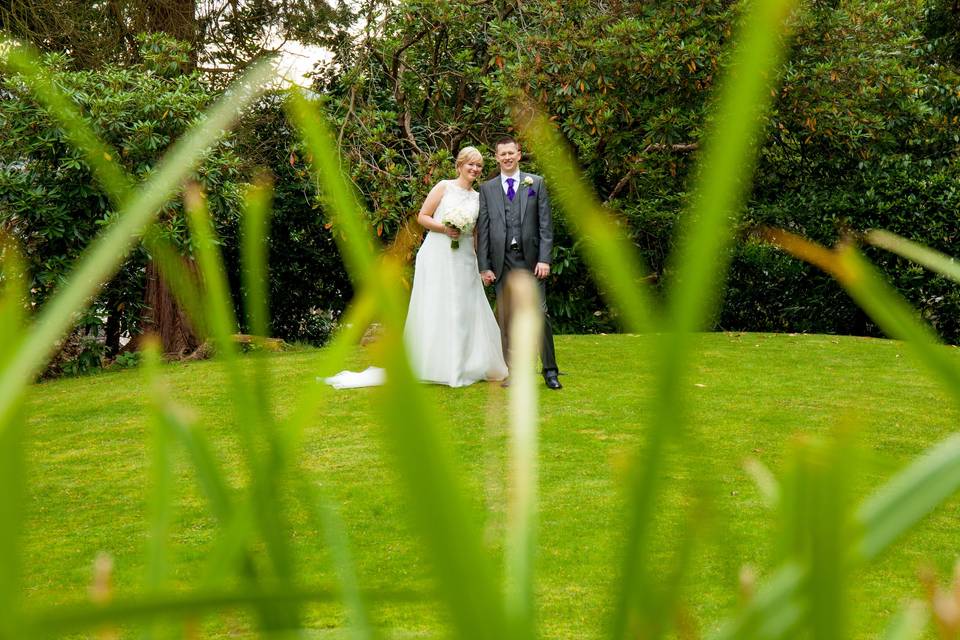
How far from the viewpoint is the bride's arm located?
24.7 feet

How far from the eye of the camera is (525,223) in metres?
7.09

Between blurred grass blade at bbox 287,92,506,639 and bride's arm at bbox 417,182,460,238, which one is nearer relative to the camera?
blurred grass blade at bbox 287,92,506,639

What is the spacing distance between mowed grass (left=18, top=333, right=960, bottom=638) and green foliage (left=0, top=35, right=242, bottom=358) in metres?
1.18

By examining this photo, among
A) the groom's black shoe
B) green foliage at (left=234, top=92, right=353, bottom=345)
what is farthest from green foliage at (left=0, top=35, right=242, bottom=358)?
green foliage at (left=234, top=92, right=353, bottom=345)

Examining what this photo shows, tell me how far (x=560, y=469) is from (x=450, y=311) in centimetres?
311

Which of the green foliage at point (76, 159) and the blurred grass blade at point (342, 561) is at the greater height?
the green foliage at point (76, 159)

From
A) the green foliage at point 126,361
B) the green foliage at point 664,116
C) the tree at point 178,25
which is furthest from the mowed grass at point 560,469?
the tree at point 178,25

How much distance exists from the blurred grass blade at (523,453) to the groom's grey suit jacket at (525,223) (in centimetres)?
681

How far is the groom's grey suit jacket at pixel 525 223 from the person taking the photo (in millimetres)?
7090

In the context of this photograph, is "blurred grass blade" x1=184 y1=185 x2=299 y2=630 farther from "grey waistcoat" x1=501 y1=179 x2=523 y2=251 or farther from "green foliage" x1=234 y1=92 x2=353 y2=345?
"green foliage" x1=234 y1=92 x2=353 y2=345

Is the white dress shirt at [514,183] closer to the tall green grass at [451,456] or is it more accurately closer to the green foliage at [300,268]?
the green foliage at [300,268]

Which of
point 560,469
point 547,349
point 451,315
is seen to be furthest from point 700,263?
point 451,315

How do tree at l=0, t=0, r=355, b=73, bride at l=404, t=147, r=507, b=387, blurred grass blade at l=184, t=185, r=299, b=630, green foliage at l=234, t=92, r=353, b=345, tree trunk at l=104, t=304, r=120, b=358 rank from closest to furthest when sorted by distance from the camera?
blurred grass blade at l=184, t=185, r=299, b=630 → bride at l=404, t=147, r=507, b=387 → tree at l=0, t=0, r=355, b=73 → tree trunk at l=104, t=304, r=120, b=358 → green foliage at l=234, t=92, r=353, b=345

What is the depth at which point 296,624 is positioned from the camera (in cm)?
27
